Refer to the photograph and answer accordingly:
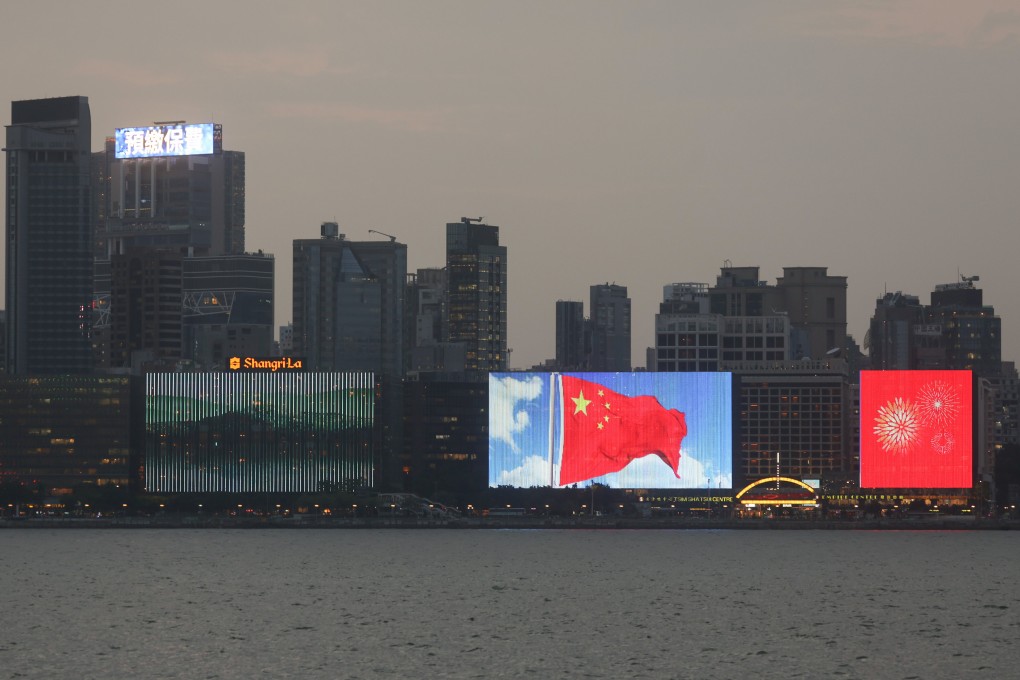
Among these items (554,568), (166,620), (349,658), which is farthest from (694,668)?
(554,568)

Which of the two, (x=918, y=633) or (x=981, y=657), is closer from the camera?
(x=981, y=657)

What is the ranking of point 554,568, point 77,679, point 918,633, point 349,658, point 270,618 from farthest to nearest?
point 554,568
point 270,618
point 918,633
point 349,658
point 77,679

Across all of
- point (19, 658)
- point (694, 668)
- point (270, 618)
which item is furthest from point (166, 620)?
point (694, 668)

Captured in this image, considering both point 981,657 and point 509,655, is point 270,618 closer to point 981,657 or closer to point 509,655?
point 509,655

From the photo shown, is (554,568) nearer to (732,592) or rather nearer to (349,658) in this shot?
(732,592)

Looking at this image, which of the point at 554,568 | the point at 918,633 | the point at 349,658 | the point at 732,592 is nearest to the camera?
the point at 349,658

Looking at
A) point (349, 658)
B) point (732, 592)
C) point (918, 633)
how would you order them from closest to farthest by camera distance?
point (349, 658), point (918, 633), point (732, 592)
